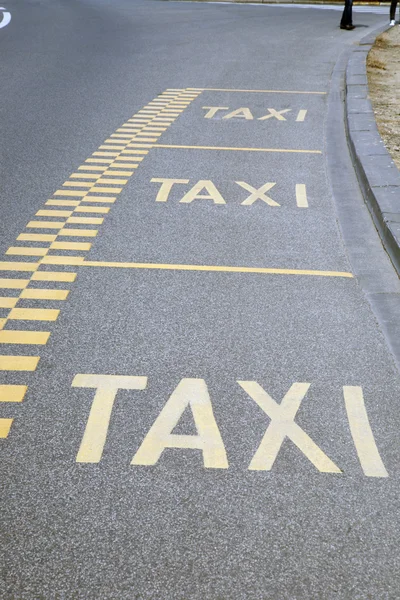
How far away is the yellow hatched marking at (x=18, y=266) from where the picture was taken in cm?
679

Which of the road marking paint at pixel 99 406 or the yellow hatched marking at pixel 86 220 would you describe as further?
the yellow hatched marking at pixel 86 220

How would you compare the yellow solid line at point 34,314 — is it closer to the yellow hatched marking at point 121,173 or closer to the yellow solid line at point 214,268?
the yellow solid line at point 214,268

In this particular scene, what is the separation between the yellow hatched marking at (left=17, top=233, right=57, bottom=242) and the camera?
748cm

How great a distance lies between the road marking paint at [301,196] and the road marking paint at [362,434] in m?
3.97

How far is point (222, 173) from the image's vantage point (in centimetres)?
973

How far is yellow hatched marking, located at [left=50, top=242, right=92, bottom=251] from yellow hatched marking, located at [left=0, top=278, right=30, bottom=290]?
0.82 metres

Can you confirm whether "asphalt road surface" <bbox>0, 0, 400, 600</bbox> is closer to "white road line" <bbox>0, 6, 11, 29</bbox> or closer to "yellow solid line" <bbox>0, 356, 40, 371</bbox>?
"yellow solid line" <bbox>0, 356, 40, 371</bbox>

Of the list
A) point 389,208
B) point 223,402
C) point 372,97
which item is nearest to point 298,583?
point 223,402

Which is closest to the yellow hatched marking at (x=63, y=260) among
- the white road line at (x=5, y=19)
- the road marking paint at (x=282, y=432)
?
the road marking paint at (x=282, y=432)

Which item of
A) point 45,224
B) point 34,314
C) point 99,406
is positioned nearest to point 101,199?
Result: point 45,224

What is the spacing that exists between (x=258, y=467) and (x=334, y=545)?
0.66 meters

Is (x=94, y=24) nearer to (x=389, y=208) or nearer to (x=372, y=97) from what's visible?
(x=372, y=97)

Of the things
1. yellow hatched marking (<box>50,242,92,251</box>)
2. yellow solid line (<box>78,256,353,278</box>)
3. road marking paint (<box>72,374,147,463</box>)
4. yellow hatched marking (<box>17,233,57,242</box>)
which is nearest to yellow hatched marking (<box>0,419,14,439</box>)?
road marking paint (<box>72,374,147,463</box>)

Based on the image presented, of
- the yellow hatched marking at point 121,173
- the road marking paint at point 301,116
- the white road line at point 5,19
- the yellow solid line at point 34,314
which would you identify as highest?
the yellow solid line at point 34,314
